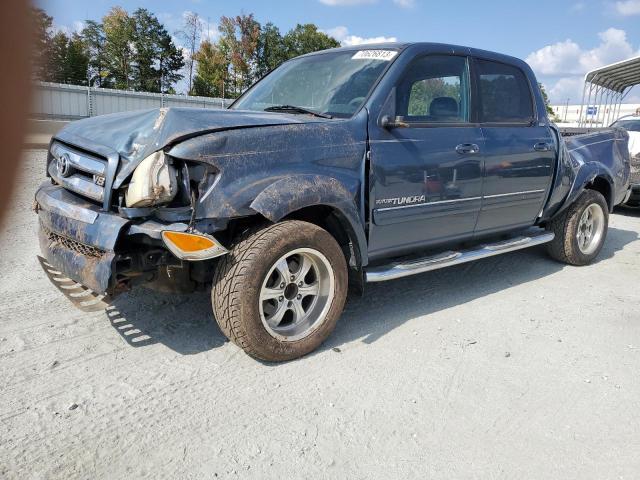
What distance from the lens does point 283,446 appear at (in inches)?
93.8

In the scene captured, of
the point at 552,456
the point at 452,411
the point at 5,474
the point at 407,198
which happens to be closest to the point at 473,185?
the point at 407,198

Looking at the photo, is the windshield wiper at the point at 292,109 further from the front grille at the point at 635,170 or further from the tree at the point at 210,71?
the tree at the point at 210,71

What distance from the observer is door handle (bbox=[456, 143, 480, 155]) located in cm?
397

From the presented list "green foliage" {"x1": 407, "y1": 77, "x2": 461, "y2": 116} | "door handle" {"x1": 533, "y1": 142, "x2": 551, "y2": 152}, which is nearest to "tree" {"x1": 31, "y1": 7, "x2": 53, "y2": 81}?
"green foliage" {"x1": 407, "y1": 77, "x2": 461, "y2": 116}

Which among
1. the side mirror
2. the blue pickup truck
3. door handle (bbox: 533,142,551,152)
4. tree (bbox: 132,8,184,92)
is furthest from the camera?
tree (bbox: 132,8,184,92)

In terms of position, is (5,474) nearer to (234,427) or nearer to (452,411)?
(234,427)

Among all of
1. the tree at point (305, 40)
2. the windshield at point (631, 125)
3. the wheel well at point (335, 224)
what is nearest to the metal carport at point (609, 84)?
the windshield at point (631, 125)

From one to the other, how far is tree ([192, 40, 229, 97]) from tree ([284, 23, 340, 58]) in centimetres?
903

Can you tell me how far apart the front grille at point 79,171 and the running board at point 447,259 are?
1.76 meters

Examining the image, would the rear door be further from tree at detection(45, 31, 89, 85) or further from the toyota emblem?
tree at detection(45, 31, 89, 85)

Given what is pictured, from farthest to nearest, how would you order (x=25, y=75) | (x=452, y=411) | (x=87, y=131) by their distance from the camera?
(x=87, y=131) < (x=452, y=411) < (x=25, y=75)

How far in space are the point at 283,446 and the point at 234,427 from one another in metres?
0.28

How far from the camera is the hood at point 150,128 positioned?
9.20 ft

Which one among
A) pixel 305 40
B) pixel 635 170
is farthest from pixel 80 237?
pixel 305 40
